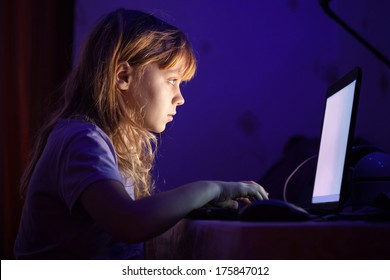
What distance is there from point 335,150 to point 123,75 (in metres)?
0.51

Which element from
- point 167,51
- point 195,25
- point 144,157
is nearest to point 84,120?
point 167,51

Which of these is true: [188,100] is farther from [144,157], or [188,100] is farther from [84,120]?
[84,120]

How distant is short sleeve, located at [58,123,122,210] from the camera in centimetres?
88

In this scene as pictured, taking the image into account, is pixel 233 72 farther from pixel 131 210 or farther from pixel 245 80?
pixel 131 210

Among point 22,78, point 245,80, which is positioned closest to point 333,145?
point 245,80

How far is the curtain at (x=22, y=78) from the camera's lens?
2.12 m

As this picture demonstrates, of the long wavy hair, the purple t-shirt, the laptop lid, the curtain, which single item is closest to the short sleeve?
the purple t-shirt

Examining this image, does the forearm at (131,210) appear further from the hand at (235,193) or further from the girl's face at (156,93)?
the girl's face at (156,93)

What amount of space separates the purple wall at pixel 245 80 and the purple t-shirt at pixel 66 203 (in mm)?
1269

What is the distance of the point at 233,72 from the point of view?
236 centimetres

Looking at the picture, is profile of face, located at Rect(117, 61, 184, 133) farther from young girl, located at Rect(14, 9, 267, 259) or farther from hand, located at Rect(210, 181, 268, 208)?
hand, located at Rect(210, 181, 268, 208)

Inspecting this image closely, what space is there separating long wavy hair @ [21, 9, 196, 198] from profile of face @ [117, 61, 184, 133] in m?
0.01

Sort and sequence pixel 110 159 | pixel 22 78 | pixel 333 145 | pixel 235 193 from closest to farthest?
pixel 110 159, pixel 235 193, pixel 333 145, pixel 22 78
